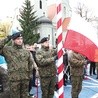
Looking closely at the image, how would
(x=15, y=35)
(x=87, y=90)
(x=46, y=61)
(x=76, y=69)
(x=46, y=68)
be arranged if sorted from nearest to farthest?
(x=15, y=35) < (x=46, y=61) < (x=46, y=68) < (x=76, y=69) < (x=87, y=90)

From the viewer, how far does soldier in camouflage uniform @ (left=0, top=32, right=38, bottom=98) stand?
7.00 meters

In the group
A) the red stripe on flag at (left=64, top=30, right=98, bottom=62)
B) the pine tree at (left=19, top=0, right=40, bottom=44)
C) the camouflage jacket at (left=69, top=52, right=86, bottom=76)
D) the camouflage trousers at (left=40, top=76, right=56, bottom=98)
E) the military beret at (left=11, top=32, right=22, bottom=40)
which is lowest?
the camouflage trousers at (left=40, top=76, right=56, bottom=98)

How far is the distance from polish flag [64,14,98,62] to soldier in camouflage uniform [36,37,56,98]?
913mm

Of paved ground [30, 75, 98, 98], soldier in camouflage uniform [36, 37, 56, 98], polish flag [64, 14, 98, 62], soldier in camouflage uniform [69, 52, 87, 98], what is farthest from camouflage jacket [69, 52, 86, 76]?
polish flag [64, 14, 98, 62]

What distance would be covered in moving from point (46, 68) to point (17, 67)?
4.28 feet

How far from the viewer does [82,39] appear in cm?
701

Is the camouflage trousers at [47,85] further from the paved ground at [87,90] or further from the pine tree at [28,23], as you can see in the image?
the pine tree at [28,23]

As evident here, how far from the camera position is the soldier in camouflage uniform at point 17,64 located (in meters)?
7.00

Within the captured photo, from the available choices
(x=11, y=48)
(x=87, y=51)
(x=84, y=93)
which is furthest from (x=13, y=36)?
(x=84, y=93)

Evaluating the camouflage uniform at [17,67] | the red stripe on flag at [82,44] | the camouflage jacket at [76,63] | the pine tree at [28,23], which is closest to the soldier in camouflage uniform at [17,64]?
the camouflage uniform at [17,67]

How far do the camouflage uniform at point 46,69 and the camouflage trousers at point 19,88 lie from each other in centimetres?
102

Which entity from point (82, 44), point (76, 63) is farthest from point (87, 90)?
point (82, 44)

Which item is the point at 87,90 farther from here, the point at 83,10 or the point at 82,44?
the point at 83,10

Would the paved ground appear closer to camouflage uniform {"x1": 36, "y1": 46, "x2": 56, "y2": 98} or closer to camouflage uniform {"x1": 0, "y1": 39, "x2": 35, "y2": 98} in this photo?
camouflage uniform {"x1": 36, "y1": 46, "x2": 56, "y2": 98}
